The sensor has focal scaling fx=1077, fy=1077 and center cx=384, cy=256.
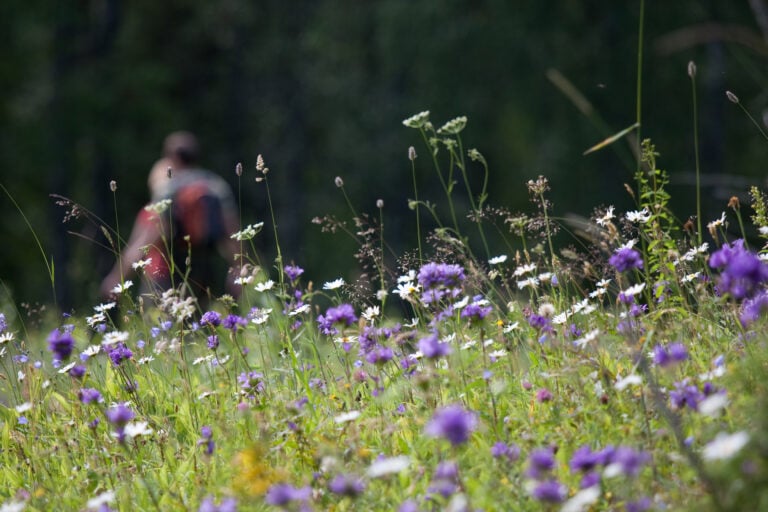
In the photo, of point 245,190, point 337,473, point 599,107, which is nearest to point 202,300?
point 337,473

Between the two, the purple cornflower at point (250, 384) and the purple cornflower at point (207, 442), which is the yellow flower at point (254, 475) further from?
the purple cornflower at point (250, 384)

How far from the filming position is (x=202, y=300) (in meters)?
8.90

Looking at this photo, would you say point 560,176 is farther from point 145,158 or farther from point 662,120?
point 145,158

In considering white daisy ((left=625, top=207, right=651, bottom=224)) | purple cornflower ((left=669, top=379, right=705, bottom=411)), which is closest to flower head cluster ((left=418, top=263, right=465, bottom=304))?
white daisy ((left=625, top=207, right=651, bottom=224))

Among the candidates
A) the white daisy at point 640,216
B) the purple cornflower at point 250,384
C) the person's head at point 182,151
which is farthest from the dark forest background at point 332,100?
the white daisy at point 640,216

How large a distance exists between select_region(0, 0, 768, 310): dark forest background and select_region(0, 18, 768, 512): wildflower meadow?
12.6m

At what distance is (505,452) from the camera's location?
2.96 metres

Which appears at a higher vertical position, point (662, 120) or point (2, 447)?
point (2, 447)

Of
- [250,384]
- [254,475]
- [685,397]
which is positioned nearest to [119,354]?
[250,384]

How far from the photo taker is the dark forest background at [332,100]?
1992cm

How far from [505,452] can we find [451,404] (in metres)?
0.55

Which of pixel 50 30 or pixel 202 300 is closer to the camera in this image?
pixel 202 300

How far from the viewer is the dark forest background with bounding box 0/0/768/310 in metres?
19.9

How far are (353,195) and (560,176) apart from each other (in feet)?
18.6
